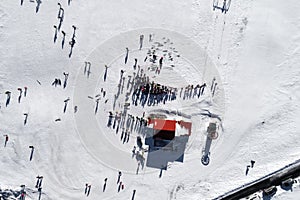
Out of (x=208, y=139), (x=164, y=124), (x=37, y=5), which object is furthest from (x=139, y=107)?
(x=37, y=5)

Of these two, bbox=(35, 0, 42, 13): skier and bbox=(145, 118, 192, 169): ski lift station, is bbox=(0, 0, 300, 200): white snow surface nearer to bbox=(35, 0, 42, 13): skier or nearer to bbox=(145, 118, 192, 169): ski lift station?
bbox=(35, 0, 42, 13): skier

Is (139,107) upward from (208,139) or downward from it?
upward

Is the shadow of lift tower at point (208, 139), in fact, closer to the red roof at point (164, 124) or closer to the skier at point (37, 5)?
the red roof at point (164, 124)

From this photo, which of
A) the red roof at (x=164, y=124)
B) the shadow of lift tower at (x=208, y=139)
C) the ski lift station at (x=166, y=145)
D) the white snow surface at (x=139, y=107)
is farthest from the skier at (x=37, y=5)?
the shadow of lift tower at (x=208, y=139)

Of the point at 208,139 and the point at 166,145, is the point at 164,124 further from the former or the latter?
the point at 208,139

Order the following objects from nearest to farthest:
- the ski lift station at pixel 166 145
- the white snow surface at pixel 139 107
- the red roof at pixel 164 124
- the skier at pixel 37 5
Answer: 1. the red roof at pixel 164 124
2. the white snow surface at pixel 139 107
3. the ski lift station at pixel 166 145
4. the skier at pixel 37 5

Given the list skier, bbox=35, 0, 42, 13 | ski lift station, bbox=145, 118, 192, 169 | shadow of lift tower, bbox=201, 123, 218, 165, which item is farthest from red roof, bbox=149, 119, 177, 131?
skier, bbox=35, 0, 42, 13

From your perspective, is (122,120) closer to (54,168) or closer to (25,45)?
(54,168)

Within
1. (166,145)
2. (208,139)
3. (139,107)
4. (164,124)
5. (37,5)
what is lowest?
(166,145)
